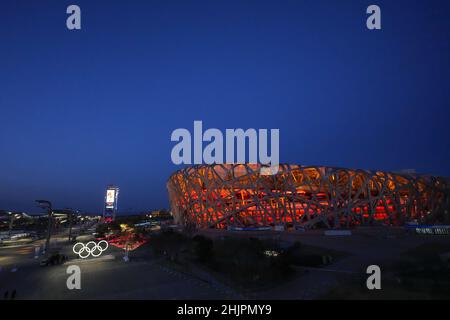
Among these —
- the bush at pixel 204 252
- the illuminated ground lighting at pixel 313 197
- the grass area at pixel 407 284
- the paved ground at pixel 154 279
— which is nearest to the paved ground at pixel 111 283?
the paved ground at pixel 154 279

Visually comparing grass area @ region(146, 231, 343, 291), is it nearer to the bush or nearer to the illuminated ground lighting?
the bush

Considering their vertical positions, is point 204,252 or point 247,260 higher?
point 247,260

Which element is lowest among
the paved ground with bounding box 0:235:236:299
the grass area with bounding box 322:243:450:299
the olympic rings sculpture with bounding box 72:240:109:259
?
the olympic rings sculpture with bounding box 72:240:109:259

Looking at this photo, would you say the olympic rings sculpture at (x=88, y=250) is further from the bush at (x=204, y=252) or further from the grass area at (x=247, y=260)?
the bush at (x=204, y=252)

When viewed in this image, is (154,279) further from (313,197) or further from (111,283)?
(313,197)

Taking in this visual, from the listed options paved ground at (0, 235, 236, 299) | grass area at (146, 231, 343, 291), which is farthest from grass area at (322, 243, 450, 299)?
paved ground at (0, 235, 236, 299)

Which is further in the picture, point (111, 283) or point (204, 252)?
point (204, 252)

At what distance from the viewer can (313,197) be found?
148 feet

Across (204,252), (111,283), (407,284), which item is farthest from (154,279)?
(407,284)

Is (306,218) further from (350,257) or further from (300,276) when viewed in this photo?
(300,276)

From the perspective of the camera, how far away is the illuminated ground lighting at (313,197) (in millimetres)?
44688

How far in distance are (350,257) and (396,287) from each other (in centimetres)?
941

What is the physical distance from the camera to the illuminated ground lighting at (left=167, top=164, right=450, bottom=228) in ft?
147
